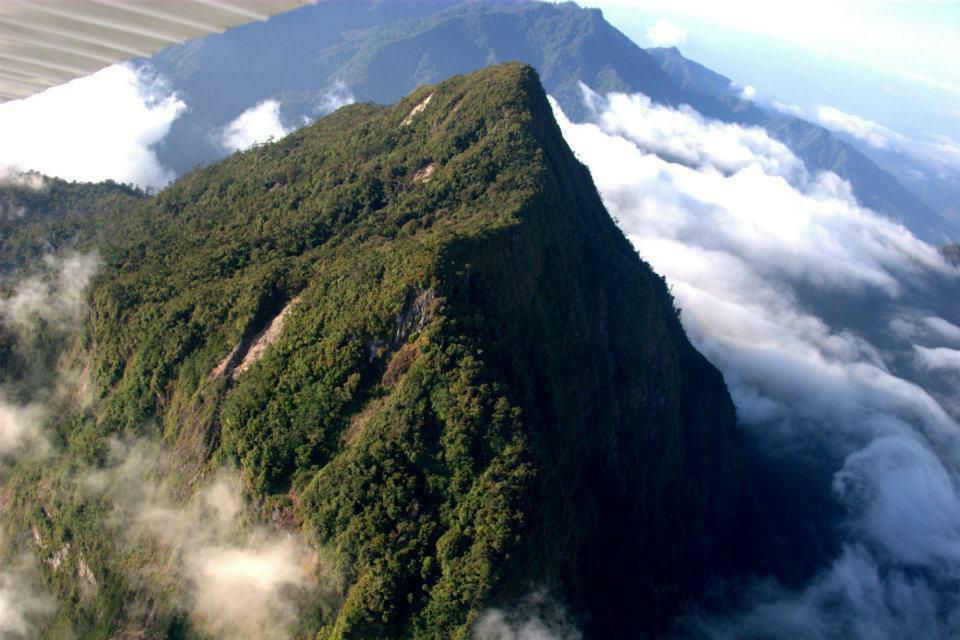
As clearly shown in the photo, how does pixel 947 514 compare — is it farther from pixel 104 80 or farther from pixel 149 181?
pixel 104 80

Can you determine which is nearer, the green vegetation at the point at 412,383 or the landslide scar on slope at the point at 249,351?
the green vegetation at the point at 412,383

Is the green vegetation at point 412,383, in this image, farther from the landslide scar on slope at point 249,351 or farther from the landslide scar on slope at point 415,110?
the landslide scar on slope at point 415,110

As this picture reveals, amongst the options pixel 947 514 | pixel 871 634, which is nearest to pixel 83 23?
pixel 871 634

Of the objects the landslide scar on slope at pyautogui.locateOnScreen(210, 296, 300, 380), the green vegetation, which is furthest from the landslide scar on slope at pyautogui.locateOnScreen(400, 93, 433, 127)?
the landslide scar on slope at pyautogui.locateOnScreen(210, 296, 300, 380)

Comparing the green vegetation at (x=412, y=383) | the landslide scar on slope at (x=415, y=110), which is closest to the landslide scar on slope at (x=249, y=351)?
the green vegetation at (x=412, y=383)

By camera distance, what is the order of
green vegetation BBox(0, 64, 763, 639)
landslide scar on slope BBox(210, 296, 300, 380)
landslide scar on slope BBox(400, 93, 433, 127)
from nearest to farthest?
green vegetation BBox(0, 64, 763, 639) → landslide scar on slope BBox(210, 296, 300, 380) → landslide scar on slope BBox(400, 93, 433, 127)

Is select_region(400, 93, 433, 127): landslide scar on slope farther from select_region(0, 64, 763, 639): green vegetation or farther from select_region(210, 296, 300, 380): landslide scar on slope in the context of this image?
select_region(210, 296, 300, 380): landslide scar on slope
